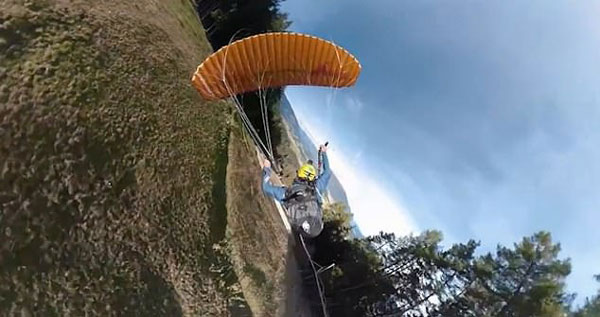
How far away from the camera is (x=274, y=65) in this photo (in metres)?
11.9

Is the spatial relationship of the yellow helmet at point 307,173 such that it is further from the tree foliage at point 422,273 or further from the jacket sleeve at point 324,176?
the tree foliage at point 422,273

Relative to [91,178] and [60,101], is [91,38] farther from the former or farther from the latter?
[91,178]

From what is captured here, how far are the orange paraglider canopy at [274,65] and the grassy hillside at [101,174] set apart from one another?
2.13 metres

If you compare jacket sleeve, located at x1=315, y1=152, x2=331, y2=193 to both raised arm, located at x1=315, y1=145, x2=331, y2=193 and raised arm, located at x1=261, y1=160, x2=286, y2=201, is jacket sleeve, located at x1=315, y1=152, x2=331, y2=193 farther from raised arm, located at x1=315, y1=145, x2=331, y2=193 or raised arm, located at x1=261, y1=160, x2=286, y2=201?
raised arm, located at x1=261, y1=160, x2=286, y2=201

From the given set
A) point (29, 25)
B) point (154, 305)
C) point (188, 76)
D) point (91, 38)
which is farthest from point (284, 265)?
point (29, 25)

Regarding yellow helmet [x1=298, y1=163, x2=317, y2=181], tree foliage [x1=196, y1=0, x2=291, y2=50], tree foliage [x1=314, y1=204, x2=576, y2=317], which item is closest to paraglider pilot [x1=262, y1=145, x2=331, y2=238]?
yellow helmet [x1=298, y1=163, x2=317, y2=181]

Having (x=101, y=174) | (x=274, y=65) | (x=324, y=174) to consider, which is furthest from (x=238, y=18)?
(x=101, y=174)

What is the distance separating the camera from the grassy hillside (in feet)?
26.8

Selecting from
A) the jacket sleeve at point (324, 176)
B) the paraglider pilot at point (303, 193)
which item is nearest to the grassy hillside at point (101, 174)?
the paraglider pilot at point (303, 193)

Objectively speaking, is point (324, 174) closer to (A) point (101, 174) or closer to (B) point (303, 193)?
(B) point (303, 193)

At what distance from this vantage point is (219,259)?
13.3 m

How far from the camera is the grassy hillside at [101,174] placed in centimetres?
816

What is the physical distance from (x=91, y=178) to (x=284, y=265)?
31.2 feet

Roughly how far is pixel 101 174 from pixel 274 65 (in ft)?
14.5
